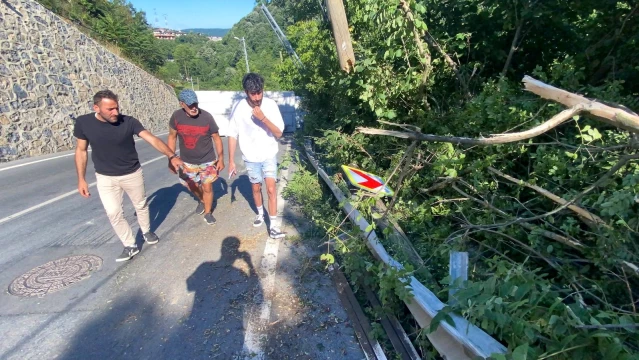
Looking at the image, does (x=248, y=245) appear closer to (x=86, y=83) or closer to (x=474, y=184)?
(x=474, y=184)

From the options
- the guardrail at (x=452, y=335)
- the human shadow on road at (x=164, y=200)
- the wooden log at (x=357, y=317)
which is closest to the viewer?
the guardrail at (x=452, y=335)

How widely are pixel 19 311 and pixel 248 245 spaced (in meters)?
2.22

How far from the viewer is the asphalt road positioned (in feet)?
8.87

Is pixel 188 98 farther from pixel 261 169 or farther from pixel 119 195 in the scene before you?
pixel 119 195

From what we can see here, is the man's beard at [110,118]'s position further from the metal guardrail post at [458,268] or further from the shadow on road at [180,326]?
the metal guardrail post at [458,268]

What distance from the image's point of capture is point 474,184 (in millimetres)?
3303

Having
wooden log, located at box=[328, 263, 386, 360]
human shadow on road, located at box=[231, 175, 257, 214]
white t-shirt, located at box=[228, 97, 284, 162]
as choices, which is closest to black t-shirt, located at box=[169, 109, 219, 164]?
white t-shirt, located at box=[228, 97, 284, 162]

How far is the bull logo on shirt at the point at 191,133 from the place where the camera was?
4.71 m

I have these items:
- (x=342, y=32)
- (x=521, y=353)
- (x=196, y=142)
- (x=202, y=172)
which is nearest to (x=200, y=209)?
(x=202, y=172)

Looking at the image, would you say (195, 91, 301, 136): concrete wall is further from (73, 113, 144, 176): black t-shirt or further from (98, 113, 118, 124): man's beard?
(98, 113, 118, 124): man's beard

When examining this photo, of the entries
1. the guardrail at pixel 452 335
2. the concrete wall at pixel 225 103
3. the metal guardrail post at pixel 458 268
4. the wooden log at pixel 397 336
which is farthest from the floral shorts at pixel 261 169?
the concrete wall at pixel 225 103

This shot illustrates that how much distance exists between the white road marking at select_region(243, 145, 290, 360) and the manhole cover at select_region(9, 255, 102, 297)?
190 centimetres

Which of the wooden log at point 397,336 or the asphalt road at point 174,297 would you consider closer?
the wooden log at point 397,336

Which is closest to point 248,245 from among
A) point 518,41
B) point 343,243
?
point 343,243
